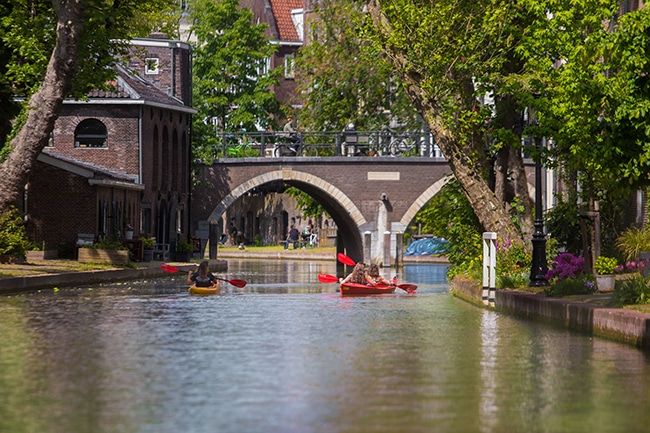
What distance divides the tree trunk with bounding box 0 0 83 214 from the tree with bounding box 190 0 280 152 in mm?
42265

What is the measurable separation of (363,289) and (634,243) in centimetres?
601

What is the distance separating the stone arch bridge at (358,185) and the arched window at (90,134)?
7860 millimetres

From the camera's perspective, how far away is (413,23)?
106 ft

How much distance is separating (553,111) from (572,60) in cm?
133

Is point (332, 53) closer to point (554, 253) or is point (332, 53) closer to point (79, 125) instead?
point (79, 125)

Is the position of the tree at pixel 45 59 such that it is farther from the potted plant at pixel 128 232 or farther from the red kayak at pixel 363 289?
the potted plant at pixel 128 232

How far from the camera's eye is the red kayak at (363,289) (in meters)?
31.5

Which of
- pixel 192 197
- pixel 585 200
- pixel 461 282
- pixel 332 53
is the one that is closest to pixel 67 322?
pixel 461 282

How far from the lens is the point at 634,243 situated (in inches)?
1208

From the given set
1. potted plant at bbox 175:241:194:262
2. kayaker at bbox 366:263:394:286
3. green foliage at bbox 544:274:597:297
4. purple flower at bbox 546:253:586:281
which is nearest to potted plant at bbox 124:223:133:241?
potted plant at bbox 175:241:194:262

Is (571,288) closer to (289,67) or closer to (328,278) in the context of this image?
(328,278)

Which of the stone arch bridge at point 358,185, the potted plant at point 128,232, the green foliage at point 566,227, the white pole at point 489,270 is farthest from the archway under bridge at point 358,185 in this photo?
the white pole at point 489,270

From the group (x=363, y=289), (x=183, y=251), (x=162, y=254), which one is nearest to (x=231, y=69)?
(x=183, y=251)

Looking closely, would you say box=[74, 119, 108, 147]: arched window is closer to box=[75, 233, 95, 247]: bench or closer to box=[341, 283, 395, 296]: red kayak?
box=[75, 233, 95, 247]: bench
